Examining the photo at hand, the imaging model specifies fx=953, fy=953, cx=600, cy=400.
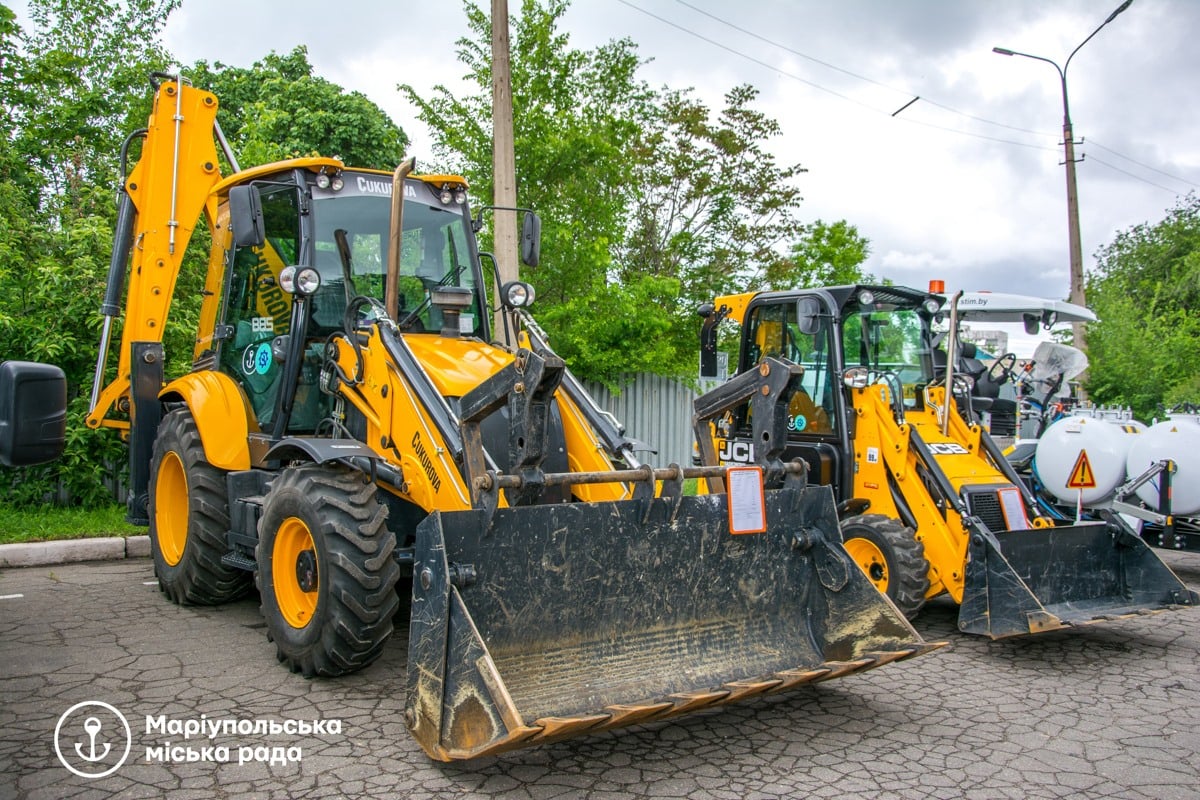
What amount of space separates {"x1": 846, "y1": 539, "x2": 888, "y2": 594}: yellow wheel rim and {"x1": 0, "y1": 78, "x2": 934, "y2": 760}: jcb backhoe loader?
179 cm

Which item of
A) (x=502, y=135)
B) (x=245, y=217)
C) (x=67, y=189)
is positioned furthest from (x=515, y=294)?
(x=67, y=189)

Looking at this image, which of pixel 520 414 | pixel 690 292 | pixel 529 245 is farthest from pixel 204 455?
pixel 690 292

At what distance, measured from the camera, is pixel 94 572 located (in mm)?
8148

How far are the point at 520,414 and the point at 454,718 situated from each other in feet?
4.51

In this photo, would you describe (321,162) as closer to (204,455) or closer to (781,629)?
(204,455)

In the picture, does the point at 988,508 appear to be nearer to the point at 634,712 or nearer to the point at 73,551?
the point at 634,712

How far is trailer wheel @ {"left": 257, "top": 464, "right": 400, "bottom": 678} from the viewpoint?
15.9 feet

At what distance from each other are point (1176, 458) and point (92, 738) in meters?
8.46

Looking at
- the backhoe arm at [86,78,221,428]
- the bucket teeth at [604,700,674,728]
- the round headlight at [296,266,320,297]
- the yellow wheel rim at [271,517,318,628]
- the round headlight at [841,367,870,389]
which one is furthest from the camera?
the backhoe arm at [86,78,221,428]

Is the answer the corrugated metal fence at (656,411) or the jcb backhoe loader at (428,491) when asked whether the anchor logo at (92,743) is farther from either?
the corrugated metal fence at (656,411)

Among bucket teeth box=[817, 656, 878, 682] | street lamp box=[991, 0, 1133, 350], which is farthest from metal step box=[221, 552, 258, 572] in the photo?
street lamp box=[991, 0, 1133, 350]

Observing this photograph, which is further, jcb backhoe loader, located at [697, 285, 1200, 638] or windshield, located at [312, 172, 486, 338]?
windshield, located at [312, 172, 486, 338]

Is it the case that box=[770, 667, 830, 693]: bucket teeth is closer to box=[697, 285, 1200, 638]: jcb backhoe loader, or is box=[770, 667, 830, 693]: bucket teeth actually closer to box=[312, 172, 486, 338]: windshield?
box=[697, 285, 1200, 638]: jcb backhoe loader

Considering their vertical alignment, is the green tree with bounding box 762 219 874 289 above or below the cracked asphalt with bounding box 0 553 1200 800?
above
